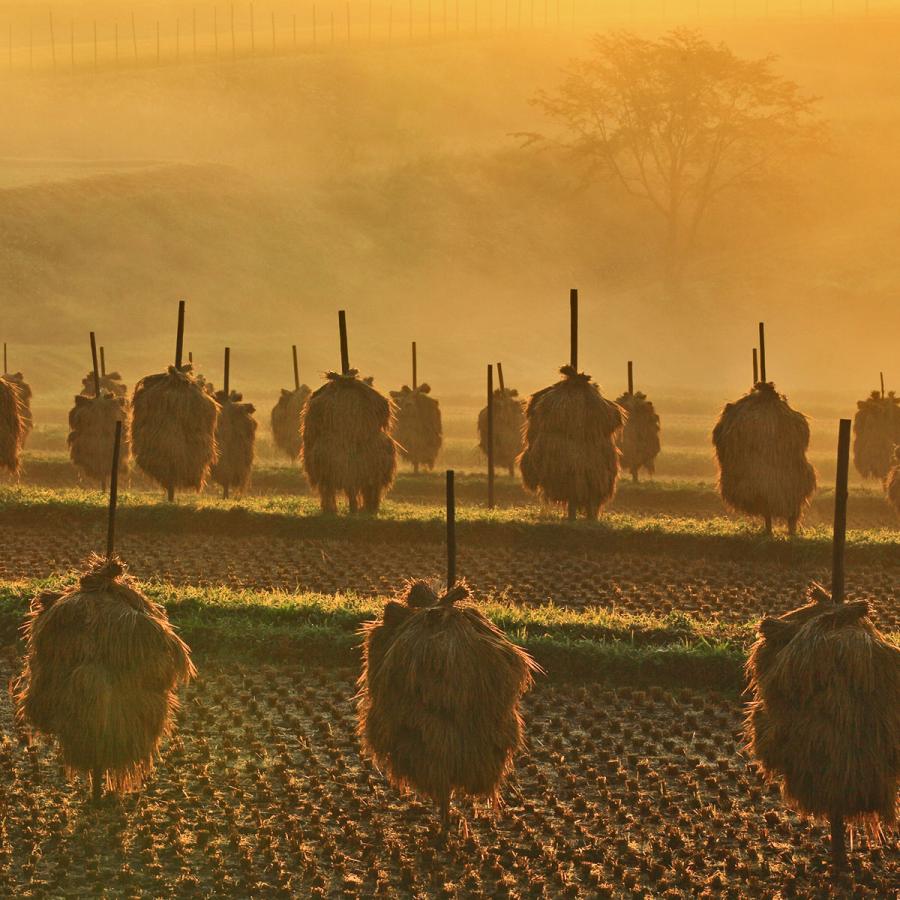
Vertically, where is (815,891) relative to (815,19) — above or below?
below

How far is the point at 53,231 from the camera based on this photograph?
9088 cm

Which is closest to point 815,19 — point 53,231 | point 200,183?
point 200,183

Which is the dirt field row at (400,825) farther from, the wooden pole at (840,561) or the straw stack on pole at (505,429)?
the straw stack on pole at (505,429)

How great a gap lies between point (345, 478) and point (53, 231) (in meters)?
68.2

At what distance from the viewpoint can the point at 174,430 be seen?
28672mm

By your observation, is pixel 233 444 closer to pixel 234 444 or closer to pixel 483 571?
pixel 234 444

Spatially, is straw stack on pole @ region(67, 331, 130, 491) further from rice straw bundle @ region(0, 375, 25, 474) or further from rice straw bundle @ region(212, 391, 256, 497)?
rice straw bundle @ region(0, 375, 25, 474)

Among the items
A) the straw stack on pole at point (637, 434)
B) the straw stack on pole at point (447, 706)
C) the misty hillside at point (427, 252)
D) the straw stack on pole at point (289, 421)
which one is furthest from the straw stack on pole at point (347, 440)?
the misty hillside at point (427, 252)

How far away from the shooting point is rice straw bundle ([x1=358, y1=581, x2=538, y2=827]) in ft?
41.1

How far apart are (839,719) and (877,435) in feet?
93.1

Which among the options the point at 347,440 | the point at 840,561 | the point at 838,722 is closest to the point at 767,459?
the point at 347,440

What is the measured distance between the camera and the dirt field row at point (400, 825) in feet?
38.3

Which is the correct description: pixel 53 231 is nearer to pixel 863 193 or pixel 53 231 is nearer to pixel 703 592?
pixel 863 193

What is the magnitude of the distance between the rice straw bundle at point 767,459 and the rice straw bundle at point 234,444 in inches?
406
